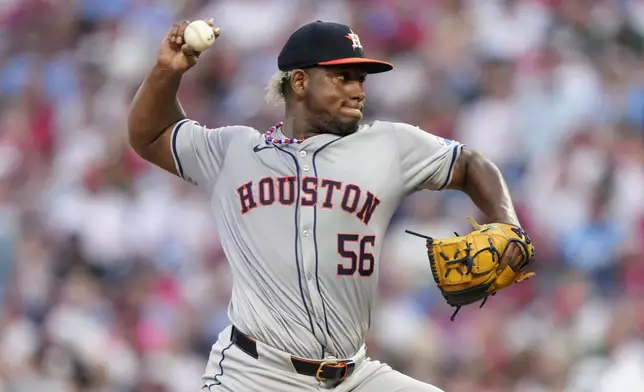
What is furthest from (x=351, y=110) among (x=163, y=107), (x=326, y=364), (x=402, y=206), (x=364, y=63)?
(x=402, y=206)

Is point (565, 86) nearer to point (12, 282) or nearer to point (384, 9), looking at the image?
point (384, 9)

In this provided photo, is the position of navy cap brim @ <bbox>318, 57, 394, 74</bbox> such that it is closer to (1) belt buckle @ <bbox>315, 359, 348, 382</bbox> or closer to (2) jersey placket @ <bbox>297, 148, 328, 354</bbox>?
(2) jersey placket @ <bbox>297, 148, 328, 354</bbox>

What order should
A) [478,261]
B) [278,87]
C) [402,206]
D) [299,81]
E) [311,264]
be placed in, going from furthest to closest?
[402,206]
[278,87]
[299,81]
[311,264]
[478,261]

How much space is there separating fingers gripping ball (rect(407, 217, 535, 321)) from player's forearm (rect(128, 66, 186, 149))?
1.07m

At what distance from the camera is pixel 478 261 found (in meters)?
3.90

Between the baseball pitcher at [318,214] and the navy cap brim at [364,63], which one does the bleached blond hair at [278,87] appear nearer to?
the baseball pitcher at [318,214]

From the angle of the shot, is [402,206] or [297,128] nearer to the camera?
[297,128]

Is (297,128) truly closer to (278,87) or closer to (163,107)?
(278,87)

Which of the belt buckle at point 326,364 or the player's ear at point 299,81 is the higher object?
the player's ear at point 299,81

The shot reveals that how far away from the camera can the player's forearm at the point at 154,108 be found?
4250mm

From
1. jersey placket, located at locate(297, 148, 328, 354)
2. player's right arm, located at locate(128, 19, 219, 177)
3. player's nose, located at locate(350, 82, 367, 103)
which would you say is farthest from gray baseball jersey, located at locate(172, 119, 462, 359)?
player's right arm, located at locate(128, 19, 219, 177)

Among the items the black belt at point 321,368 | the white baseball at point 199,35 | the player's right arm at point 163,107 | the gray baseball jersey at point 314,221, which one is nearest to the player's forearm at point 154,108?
the player's right arm at point 163,107

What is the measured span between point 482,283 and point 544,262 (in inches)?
145

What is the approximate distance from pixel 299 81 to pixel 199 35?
41 centimetres
